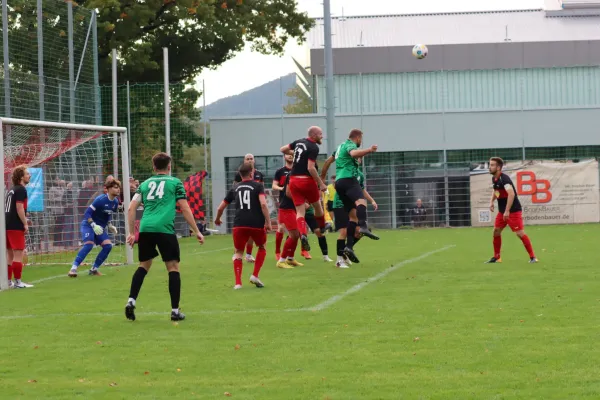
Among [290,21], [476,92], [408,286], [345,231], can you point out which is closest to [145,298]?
[408,286]

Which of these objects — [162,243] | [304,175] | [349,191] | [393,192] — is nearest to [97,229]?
[304,175]

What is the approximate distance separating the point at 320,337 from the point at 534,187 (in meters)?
28.4

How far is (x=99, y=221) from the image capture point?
1738 centimetres

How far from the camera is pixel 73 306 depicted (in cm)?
1248

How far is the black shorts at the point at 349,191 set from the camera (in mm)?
16141

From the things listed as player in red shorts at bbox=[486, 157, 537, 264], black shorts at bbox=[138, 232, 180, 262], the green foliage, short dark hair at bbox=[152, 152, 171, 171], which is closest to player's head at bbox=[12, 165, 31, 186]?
short dark hair at bbox=[152, 152, 171, 171]

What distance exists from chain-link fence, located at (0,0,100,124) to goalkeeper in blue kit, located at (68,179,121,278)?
678cm

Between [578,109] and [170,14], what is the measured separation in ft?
51.0

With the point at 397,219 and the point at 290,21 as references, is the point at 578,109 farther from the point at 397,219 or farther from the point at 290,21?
the point at 290,21

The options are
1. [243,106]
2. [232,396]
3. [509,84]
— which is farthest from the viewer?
[509,84]

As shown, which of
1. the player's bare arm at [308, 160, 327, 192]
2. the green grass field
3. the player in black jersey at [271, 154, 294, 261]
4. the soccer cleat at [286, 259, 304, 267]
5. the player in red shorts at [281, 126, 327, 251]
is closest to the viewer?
the green grass field

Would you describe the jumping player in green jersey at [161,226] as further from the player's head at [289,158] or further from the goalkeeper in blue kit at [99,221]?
the player's head at [289,158]

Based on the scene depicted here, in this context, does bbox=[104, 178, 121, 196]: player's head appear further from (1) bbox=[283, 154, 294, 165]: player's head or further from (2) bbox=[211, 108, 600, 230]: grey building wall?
(2) bbox=[211, 108, 600, 230]: grey building wall

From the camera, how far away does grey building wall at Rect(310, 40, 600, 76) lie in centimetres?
4531
